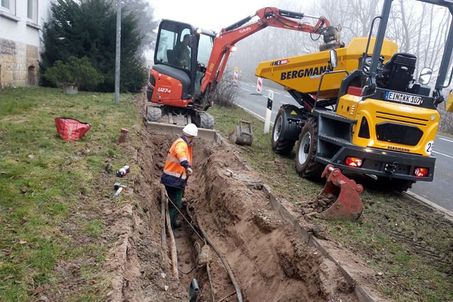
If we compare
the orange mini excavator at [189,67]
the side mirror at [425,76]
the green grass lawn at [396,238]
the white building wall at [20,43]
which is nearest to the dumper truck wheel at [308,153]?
the green grass lawn at [396,238]

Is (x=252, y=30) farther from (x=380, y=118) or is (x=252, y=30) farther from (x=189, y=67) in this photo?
(x=380, y=118)

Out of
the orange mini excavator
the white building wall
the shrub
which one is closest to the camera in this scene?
the orange mini excavator

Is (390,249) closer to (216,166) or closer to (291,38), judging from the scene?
(216,166)

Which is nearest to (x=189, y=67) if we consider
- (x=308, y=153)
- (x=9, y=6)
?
(x=308, y=153)

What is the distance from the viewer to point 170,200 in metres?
7.96

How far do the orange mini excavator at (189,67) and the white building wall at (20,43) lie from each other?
13.7 ft

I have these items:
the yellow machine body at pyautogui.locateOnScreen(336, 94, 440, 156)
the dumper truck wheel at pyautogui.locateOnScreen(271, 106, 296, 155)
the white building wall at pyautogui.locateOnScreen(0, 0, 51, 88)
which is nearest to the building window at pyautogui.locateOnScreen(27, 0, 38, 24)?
the white building wall at pyautogui.locateOnScreen(0, 0, 51, 88)

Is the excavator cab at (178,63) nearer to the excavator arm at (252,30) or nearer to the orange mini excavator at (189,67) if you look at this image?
the orange mini excavator at (189,67)

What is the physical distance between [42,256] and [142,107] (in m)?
10.7

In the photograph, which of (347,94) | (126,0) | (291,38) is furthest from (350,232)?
(291,38)

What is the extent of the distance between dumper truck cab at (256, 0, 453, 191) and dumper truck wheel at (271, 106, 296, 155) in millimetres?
1482

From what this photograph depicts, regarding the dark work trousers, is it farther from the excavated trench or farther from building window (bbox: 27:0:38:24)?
building window (bbox: 27:0:38:24)

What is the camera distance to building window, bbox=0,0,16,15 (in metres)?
12.5

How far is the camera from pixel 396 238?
6.16m
